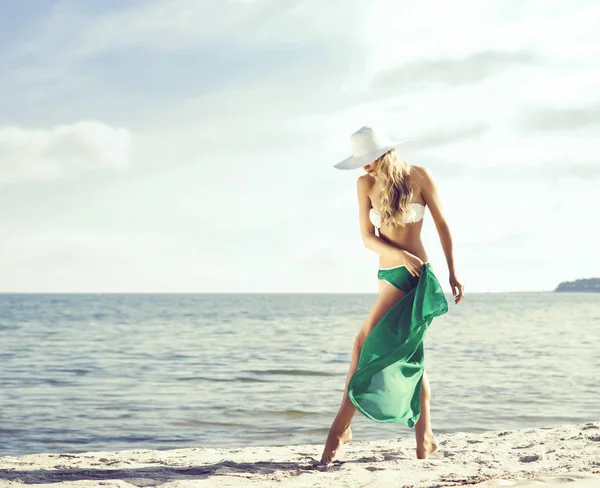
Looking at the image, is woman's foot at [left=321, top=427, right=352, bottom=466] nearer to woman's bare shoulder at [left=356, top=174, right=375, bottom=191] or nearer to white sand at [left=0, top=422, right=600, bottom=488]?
white sand at [left=0, top=422, right=600, bottom=488]

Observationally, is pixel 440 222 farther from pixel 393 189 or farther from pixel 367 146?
pixel 367 146

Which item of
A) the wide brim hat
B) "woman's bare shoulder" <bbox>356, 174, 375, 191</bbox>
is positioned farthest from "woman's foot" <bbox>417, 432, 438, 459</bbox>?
the wide brim hat

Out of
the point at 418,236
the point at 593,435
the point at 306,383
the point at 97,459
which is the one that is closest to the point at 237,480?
the point at 97,459

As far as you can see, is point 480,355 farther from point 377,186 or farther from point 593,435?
point 377,186

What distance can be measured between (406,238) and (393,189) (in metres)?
0.34

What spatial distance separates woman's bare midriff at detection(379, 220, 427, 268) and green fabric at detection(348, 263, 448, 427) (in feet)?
0.44

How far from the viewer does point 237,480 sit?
14.7 ft

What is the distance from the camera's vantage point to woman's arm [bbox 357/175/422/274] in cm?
471

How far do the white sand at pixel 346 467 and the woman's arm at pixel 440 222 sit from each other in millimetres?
1135

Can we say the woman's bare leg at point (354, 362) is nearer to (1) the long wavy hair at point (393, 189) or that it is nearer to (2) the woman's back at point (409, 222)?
(2) the woman's back at point (409, 222)

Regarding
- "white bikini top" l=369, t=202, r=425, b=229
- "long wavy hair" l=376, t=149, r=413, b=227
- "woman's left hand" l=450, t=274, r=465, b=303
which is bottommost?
"woman's left hand" l=450, t=274, r=465, b=303

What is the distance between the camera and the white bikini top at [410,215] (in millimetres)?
4675

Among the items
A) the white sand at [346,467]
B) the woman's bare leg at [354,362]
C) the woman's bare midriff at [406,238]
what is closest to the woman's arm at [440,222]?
the woman's bare midriff at [406,238]

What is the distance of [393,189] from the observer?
4621 millimetres
